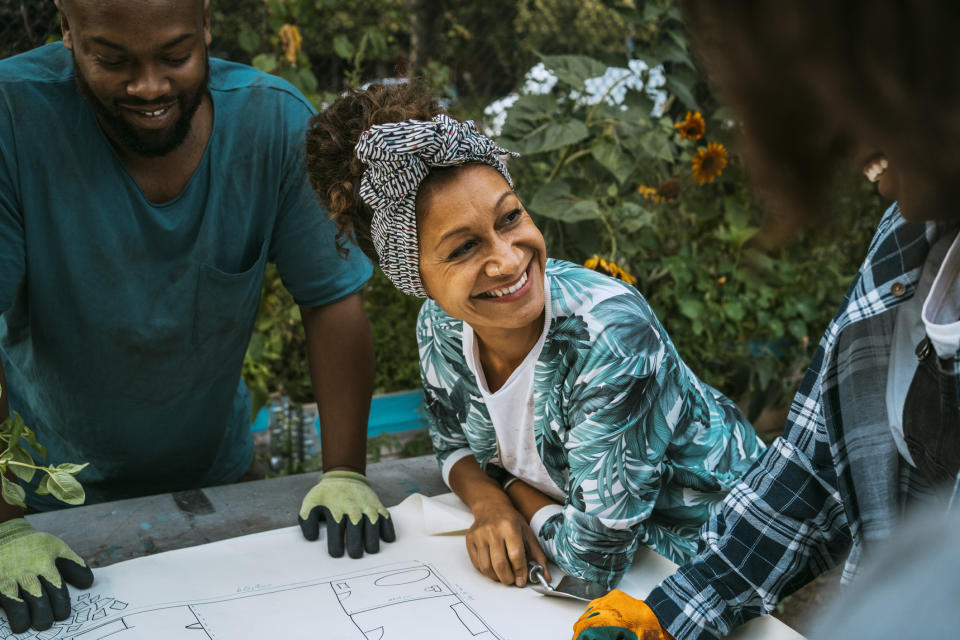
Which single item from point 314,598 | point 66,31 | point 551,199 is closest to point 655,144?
point 551,199

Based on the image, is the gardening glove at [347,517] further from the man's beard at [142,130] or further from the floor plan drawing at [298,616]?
the man's beard at [142,130]

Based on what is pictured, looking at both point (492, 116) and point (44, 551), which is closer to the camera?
point (44, 551)

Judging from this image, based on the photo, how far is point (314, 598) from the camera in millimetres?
1239

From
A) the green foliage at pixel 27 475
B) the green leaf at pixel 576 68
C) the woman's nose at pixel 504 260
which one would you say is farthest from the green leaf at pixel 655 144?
the green foliage at pixel 27 475

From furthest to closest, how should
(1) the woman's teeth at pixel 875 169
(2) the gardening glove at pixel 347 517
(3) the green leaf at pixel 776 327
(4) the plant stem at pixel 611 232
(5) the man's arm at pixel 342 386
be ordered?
(3) the green leaf at pixel 776 327 < (4) the plant stem at pixel 611 232 < (5) the man's arm at pixel 342 386 < (2) the gardening glove at pixel 347 517 < (1) the woman's teeth at pixel 875 169

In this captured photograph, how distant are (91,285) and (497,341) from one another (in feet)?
2.46

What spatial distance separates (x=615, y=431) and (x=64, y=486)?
0.77 meters

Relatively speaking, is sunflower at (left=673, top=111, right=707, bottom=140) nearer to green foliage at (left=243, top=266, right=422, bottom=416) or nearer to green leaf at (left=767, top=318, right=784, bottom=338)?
green leaf at (left=767, top=318, right=784, bottom=338)

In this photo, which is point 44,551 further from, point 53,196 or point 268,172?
point 268,172

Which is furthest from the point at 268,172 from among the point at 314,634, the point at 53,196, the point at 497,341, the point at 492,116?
the point at 492,116

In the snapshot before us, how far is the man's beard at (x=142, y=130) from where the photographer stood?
4.79 ft

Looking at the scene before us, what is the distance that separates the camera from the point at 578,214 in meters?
2.49

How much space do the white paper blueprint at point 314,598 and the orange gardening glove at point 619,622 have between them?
0.09 m

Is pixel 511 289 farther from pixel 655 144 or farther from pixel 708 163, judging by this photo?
pixel 708 163
